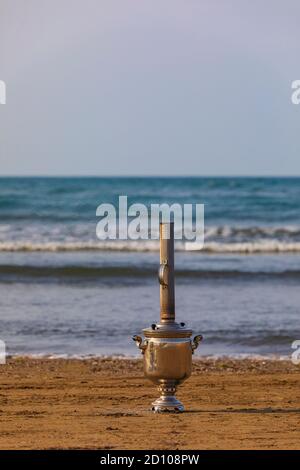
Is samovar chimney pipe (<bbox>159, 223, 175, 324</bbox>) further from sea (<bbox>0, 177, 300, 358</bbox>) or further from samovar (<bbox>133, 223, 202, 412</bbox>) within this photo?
sea (<bbox>0, 177, 300, 358</bbox>)

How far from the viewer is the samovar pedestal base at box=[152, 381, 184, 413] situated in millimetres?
7277

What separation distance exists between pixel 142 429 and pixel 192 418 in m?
0.51

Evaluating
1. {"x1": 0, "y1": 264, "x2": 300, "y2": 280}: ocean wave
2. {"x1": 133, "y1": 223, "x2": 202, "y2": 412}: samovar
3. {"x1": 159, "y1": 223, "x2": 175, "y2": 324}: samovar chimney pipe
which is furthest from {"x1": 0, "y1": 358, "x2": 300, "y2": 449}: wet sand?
{"x1": 0, "y1": 264, "x2": 300, "y2": 280}: ocean wave

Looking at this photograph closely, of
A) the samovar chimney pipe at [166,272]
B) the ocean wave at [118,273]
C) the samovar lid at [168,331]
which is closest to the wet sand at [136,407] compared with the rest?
the samovar lid at [168,331]

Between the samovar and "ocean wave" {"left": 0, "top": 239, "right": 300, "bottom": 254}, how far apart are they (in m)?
14.5

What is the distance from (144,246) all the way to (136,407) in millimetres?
14668

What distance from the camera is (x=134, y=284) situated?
16297 millimetres

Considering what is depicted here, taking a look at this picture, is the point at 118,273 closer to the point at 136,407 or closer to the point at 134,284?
the point at 134,284

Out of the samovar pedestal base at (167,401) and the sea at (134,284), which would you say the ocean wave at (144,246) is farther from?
the samovar pedestal base at (167,401)

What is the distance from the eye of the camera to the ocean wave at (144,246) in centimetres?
2211

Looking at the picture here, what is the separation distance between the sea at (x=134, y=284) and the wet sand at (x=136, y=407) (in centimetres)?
98

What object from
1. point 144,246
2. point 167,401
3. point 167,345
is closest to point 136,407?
point 167,401

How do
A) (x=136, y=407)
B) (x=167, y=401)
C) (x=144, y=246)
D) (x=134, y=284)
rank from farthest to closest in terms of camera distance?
(x=144, y=246), (x=134, y=284), (x=136, y=407), (x=167, y=401)
